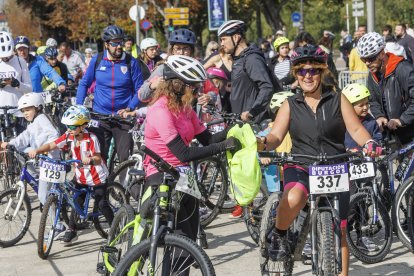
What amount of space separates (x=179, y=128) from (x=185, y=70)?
1.28 ft

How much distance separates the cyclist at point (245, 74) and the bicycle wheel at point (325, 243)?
10.1 ft

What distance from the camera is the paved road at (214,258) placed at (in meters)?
7.05

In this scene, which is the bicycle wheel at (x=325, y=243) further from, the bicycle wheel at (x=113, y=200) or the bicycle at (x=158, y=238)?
the bicycle wheel at (x=113, y=200)

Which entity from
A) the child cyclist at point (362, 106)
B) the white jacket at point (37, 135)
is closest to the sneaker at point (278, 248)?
the child cyclist at point (362, 106)

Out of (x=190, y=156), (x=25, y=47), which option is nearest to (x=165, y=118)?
(x=190, y=156)

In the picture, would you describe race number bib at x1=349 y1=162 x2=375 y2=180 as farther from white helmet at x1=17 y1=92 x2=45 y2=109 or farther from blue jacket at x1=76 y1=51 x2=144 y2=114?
white helmet at x1=17 y1=92 x2=45 y2=109

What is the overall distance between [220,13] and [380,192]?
14.1m

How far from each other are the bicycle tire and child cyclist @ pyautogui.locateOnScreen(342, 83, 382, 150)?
170cm

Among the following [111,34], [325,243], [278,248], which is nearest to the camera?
[325,243]

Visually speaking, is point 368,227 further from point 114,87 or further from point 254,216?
point 114,87

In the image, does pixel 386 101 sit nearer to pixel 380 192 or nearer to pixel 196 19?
pixel 380 192

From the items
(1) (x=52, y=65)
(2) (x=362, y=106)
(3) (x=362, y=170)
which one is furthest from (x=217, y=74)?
(1) (x=52, y=65)

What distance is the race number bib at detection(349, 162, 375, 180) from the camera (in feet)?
22.9

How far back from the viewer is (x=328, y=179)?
217 inches
